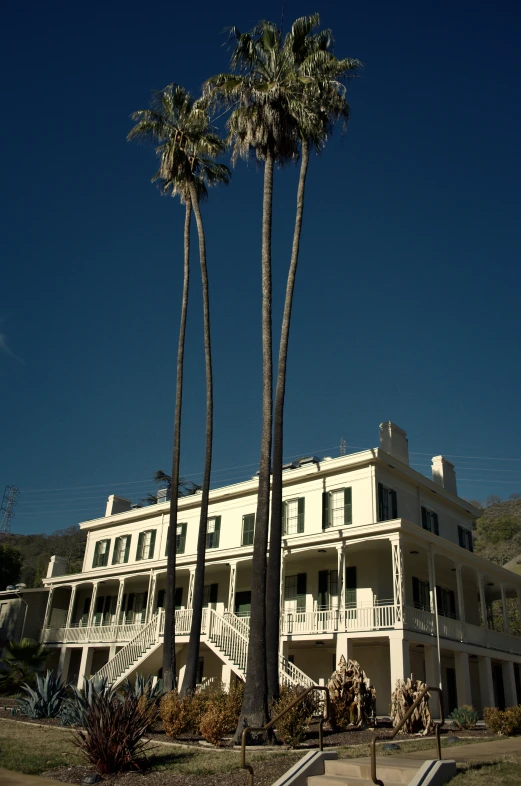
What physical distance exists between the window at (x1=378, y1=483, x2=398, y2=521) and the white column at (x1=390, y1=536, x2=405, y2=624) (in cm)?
315

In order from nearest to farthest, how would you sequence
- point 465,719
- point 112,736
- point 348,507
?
point 112,736, point 465,719, point 348,507

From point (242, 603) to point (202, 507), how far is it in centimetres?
918

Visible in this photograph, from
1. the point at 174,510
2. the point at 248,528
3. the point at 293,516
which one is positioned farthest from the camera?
the point at 248,528

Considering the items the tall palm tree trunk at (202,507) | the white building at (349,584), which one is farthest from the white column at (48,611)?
the tall palm tree trunk at (202,507)

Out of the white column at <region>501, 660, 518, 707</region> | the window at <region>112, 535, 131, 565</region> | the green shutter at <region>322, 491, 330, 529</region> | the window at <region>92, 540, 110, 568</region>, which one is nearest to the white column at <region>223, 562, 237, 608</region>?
the green shutter at <region>322, 491, 330, 529</region>

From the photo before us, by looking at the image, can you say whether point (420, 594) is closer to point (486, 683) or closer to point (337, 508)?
point (486, 683)

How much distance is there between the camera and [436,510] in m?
30.8

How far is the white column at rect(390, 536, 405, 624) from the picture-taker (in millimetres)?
21453

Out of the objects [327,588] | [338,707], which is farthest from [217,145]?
[338,707]

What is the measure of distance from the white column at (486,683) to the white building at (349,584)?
0.18ft

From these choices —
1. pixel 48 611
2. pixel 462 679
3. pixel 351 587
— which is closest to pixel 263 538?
pixel 351 587

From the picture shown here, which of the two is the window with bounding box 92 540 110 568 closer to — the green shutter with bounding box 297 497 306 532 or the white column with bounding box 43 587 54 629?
the white column with bounding box 43 587 54 629

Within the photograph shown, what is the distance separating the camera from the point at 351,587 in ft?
87.0

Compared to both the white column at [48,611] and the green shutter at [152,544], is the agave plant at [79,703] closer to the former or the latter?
the green shutter at [152,544]
